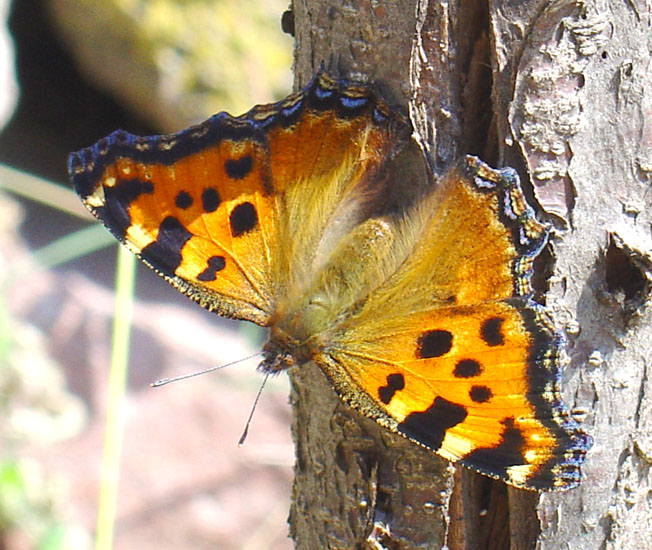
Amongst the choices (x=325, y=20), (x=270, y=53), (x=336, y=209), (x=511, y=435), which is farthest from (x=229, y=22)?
(x=511, y=435)

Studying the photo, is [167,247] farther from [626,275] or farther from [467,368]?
[626,275]

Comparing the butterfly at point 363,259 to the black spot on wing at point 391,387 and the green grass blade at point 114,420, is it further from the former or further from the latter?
the green grass blade at point 114,420

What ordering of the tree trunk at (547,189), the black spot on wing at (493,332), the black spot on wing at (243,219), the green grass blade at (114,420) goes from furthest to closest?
the green grass blade at (114,420), the black spot on wing at (243,219), the black spot on wing at (493,332), the tree trunk at (547,189)

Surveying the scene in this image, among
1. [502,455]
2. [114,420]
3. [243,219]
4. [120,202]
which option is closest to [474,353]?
[502,455]

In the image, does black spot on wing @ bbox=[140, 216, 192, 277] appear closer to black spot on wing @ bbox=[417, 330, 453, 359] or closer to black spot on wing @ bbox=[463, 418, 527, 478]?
black spot on wing @ bbox=[417, 330, 453, 359]

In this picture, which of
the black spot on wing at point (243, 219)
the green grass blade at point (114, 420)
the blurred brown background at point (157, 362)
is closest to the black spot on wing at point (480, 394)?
the black spot on wing at point (243, 219)

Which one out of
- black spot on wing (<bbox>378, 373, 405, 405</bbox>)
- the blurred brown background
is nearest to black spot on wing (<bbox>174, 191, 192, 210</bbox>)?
black spot on wing (<bbox>378, 373, 405, 405</bbox>)
